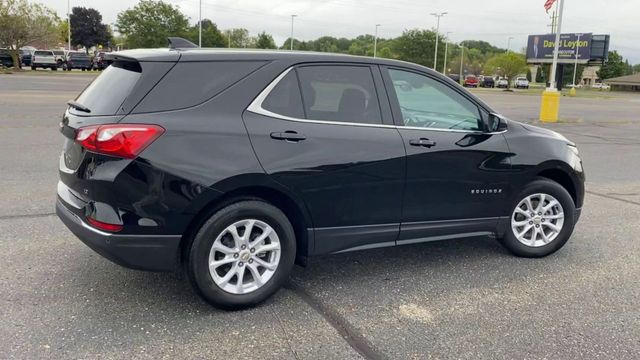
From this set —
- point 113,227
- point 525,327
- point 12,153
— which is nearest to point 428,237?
point 525,327

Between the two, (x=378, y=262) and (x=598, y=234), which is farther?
(x=598, y=234)

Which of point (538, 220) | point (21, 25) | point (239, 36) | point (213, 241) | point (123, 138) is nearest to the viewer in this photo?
point (123, 138)

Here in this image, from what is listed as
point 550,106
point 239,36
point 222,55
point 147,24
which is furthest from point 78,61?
point 222,55

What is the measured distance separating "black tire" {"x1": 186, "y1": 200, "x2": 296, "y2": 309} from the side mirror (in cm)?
197

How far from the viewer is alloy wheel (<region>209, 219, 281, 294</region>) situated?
3.65 meters

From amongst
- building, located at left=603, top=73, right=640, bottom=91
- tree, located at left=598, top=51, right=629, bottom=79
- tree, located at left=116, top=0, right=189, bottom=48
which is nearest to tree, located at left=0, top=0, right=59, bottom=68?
tree, located at left=116, top=0, right=189, bottom=48

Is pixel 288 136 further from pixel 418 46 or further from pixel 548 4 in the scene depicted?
pixel 418 46

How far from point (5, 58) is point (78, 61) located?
5.71 meters

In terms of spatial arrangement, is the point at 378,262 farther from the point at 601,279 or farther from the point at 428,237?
the point at 601,279

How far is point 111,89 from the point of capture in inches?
146

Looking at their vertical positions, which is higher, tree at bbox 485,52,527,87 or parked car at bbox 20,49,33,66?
tree at bbox 485,52,527,87

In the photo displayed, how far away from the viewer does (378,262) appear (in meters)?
4.79

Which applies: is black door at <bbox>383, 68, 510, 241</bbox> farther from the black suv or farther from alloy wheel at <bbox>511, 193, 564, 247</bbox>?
alloy wheel at <bbox>511, 193, 564, 247</bbox>

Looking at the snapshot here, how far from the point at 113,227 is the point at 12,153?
683cm
